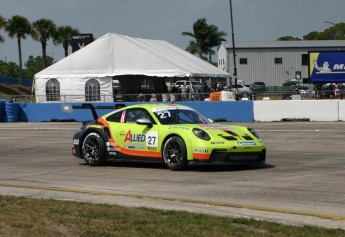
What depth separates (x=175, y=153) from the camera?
12.9 meters

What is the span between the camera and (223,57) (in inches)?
3844

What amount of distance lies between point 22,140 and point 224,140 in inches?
430

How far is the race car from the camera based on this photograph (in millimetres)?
12523

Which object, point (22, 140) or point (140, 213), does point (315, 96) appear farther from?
point (140, 213)

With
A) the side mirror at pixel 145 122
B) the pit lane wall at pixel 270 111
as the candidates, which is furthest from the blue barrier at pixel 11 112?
the side mirror at pixel 145 122

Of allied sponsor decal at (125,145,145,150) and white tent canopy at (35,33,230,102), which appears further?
white tent canopy at (35,33,230,102)

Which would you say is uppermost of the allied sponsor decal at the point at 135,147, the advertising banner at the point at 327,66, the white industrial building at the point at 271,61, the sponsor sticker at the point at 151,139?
the white industrial building at the point at 271,61

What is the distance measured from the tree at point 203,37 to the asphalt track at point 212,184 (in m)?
83.7

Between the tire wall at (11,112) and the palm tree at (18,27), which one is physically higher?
the palm tree at (18,27)

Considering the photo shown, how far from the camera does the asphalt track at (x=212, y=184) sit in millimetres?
8574

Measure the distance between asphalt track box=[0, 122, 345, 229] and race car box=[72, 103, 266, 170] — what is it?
10.3 inches

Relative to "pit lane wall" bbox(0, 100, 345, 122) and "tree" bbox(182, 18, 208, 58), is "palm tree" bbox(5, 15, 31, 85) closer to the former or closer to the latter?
"tree" bbox(182, 18, 208, 58)

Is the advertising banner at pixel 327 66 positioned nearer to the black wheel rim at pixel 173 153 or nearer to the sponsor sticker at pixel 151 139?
the sponsor sticker at pixel 151 139

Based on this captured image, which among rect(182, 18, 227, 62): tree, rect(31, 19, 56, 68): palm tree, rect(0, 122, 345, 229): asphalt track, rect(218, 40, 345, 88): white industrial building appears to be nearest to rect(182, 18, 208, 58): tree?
rect(182, 18, 227, 62): tree
